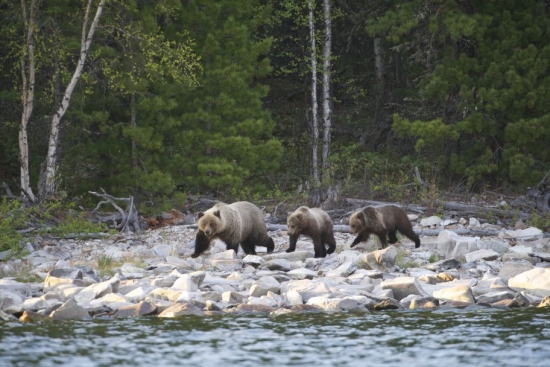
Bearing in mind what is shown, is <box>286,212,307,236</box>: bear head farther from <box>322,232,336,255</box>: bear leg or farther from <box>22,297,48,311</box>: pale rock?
<box>22,297,48,311</box>: pale rock

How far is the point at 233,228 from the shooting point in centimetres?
1260

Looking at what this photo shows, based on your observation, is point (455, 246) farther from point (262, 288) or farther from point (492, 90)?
point (492, 90)

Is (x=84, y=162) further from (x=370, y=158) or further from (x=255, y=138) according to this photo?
(x=370, y=158)

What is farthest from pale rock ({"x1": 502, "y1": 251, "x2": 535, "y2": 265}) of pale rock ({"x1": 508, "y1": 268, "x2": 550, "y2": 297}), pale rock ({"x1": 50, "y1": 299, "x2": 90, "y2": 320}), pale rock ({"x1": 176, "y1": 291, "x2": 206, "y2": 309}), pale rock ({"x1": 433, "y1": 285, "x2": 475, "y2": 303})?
pale rock ({"x1": 50, "y1": 299, "x2": 90, "y2": 320})

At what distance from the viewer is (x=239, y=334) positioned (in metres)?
7.91

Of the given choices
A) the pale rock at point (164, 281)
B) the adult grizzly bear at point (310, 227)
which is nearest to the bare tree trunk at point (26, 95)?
the adult grizzly bear at point (310, 227)

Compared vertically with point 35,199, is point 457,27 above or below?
above

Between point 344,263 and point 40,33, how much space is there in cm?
925

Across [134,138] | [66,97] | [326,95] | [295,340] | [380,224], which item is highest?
[326,95]

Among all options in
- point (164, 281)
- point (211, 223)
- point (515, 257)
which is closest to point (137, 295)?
point (164, 281)

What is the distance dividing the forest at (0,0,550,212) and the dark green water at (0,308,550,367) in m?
8.62

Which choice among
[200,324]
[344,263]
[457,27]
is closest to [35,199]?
[344,263]

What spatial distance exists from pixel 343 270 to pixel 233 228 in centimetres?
238

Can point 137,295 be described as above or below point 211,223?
below
